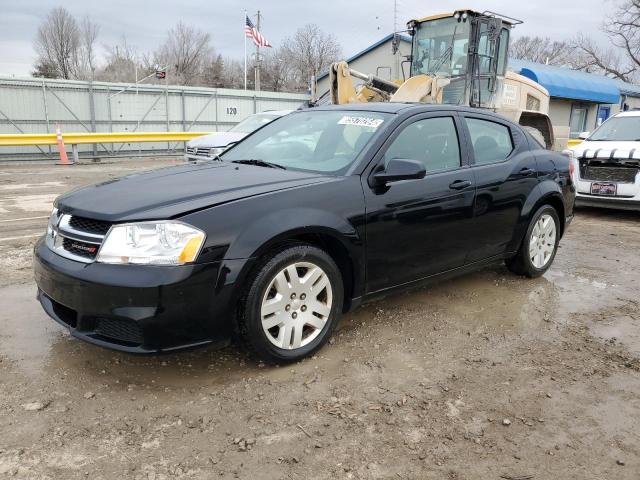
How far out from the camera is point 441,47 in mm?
11891

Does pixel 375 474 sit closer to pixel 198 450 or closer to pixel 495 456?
pixel 495 456

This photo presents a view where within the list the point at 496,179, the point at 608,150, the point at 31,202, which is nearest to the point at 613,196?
the point at 608,150

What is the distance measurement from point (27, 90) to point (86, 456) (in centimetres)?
1765

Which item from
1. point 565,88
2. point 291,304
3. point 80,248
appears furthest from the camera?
point 565,88

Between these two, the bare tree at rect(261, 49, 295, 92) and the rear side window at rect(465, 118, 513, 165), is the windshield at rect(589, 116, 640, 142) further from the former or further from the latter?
the bare tree at rect(261, 49, 295, 92)

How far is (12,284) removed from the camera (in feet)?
15.2

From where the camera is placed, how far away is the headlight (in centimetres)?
279

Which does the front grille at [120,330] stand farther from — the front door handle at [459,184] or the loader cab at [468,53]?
the loader cab at [468,53]

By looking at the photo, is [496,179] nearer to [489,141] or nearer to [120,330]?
[489,141]

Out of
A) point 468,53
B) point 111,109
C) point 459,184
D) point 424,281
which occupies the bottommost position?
point 424,281

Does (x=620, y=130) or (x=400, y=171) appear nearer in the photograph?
(x=400, y=171)

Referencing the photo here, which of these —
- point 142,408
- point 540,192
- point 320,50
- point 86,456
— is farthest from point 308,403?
point 320,50

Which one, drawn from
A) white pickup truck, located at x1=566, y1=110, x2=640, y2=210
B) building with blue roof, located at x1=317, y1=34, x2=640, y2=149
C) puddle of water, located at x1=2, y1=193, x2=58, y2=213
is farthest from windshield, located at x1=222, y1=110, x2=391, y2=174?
building with blue roof, located at x1=317, y1=34, x2=640, y2=149

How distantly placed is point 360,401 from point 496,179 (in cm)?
239
